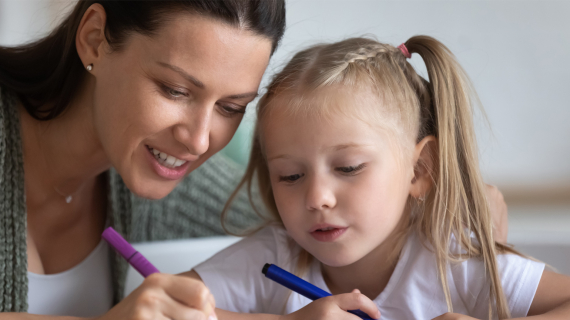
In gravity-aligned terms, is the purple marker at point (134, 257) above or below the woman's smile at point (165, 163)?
below

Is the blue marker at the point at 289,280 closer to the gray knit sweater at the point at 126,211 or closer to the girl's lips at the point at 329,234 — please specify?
the girl's lips at the point at 329,234

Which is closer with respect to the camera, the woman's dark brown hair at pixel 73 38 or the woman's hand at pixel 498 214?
the woman's dark brown hair at pixel 73 38

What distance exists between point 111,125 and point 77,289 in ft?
1.22

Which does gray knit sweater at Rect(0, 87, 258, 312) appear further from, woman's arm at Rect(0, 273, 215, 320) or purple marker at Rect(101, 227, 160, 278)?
woman's arm at Rect(0, 273, 215, 320)

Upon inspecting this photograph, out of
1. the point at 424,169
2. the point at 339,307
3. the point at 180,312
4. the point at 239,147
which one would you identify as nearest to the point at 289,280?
the point at 339,307

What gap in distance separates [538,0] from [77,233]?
1202 millimetres

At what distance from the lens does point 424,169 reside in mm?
771

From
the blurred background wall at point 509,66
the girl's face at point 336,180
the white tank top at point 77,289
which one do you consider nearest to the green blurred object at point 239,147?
the blurred background wall at point 509,66

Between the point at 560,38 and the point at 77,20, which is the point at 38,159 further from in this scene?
the point at 560,38

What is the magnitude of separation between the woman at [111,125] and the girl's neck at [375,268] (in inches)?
11.0

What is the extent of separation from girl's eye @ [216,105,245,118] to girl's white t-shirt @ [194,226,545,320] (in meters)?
0.22

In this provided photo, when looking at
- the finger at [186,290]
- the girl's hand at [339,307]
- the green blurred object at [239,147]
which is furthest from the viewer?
the green blurred object at [239,147]

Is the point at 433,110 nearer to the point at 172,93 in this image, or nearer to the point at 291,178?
the point at 291,178

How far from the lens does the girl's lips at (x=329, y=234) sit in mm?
686
